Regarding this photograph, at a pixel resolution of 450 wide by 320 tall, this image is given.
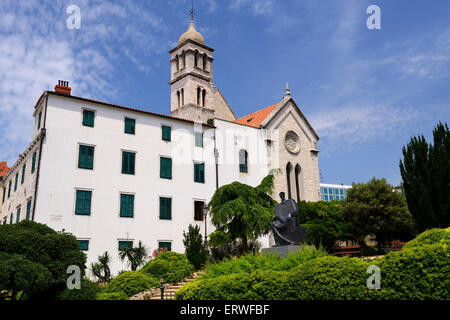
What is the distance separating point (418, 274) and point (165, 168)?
69.7ft

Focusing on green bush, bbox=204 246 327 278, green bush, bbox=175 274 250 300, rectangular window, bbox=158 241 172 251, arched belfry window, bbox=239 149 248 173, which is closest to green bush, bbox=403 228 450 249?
green bush, bbox=204 246 327 278

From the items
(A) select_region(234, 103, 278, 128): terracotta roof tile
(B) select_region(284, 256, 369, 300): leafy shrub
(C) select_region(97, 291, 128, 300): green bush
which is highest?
(A) select_region(234, 103, 278, 128): terracotta roof tile

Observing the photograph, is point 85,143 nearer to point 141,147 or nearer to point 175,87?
point 141,147

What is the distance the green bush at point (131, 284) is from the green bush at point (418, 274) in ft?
36.8

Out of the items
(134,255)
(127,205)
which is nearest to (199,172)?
(127,205)

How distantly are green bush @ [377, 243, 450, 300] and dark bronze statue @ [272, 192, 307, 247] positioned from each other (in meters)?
7.18

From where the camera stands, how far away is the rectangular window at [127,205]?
2430 cm

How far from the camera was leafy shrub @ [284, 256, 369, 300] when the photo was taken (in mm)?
8516

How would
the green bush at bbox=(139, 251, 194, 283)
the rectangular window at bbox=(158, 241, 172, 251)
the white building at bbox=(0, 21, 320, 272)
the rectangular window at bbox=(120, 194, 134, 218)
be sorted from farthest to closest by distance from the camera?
the rectangular window at bbox=(158, 241, 172, 251), the rectangular window at bbox=(120, 194, 134, 218), the white building at bbox=(0, 21, 320, 272), the green bush at bbox=(139, 251, 194, 283)

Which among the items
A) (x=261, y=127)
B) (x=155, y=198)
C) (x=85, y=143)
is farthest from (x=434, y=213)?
(x=85, y=143)

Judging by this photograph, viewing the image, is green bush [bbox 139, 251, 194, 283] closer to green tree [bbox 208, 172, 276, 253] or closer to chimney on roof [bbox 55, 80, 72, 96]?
green tree [bbox 208, 172, 276, 253]

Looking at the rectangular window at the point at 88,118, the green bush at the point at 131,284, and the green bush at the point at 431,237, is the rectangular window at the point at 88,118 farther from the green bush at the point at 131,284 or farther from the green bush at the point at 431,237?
the green bush at the point at 431,237

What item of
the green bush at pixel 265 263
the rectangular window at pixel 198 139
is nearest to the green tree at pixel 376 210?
the rectangular window at pixel 198 139

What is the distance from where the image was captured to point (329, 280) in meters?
8.87
